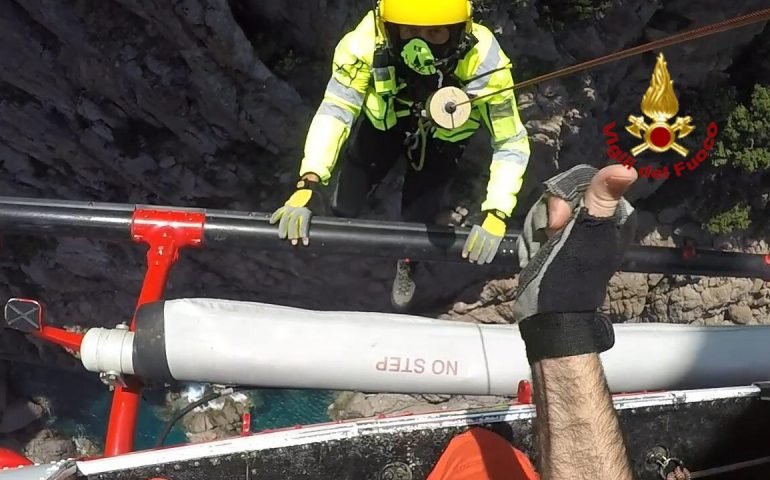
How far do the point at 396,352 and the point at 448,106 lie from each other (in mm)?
1752

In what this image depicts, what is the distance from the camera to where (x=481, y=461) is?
2.53 meters

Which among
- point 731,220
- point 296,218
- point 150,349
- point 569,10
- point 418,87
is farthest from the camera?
point 731,220

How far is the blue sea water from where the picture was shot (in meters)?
13.5

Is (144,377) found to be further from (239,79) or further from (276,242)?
(239,79)

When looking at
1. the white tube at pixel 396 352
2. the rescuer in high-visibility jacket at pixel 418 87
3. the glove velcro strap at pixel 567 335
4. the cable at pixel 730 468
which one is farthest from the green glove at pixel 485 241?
the glove velcro strap at pixel 567 335

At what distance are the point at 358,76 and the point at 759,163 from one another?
32.8ft

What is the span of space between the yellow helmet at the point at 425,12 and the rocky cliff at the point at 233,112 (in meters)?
4.10

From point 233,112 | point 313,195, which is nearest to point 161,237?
point 313,195

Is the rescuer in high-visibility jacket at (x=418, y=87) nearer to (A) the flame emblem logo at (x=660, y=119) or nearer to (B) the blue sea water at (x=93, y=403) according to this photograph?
(A) the flame emblem logo at (x=660, y=119)

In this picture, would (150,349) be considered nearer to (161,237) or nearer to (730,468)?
(161,237)

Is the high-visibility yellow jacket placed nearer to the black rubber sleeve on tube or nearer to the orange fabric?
the black rubber sleeve on tube

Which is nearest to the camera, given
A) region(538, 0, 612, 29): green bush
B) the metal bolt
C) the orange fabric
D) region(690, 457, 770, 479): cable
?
the orange fabric

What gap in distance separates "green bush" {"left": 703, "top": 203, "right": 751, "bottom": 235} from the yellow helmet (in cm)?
992

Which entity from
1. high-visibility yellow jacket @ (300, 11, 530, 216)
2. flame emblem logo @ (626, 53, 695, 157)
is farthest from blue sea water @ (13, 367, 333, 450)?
flame emblem logo @ (626, 53, 695, 157)
